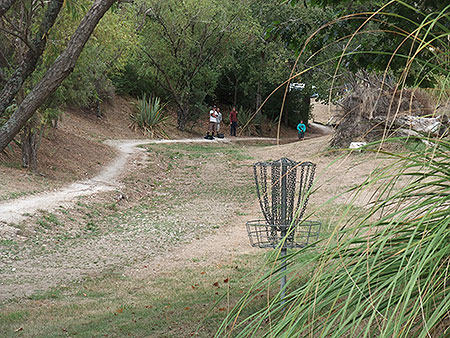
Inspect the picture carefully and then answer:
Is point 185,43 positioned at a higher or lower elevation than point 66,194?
higher

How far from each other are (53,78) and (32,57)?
0.71 m

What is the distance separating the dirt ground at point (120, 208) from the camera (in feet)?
28.0

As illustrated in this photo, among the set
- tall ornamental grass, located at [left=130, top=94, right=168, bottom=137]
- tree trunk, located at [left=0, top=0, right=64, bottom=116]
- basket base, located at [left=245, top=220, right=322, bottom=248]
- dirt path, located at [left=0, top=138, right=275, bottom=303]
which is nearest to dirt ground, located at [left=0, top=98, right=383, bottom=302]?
dirt path, located at [left=0, top=138, right=275, bottom=303]

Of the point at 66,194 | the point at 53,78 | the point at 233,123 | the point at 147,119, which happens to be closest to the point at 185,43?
the point at 147,119

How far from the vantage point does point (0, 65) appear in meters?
14.1

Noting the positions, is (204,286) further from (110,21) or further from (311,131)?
(311,131)

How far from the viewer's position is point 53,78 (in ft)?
14.6

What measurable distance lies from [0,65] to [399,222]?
14463 millimetres

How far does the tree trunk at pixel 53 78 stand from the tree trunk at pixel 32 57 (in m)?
0.40

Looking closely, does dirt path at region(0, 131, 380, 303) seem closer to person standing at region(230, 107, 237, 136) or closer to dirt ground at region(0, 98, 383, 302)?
dirt ground at region(0, 98, 383, 302)

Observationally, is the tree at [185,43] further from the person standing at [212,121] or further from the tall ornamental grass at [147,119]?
the tall ornamental grass at [147,119]

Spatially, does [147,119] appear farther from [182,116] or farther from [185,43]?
[185,43]

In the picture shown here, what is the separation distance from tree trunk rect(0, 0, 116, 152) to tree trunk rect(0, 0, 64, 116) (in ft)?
1.31

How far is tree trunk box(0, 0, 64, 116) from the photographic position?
15.8 feet
